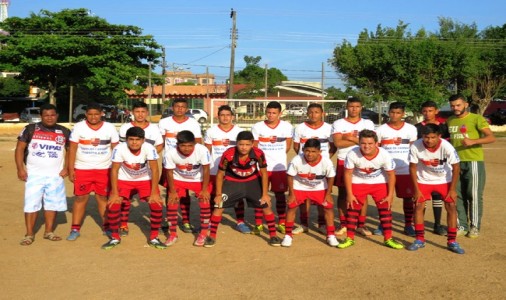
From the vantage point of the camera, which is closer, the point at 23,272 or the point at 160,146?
the point at 23,272

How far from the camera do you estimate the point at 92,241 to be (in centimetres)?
696

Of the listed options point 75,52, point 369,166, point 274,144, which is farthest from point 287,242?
point 75,52

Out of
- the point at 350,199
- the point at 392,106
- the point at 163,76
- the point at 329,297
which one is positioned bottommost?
the point at 329,297

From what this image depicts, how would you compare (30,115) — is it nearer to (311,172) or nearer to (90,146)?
(90,146)

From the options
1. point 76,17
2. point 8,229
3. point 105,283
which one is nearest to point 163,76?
point 76,17

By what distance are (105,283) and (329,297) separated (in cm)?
216

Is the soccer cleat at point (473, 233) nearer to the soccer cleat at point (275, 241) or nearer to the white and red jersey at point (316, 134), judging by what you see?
the white and red jersey at point (316, 134)

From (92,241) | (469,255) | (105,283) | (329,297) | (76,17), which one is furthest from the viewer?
(76,17)

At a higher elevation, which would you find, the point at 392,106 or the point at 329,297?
the point at 392,106

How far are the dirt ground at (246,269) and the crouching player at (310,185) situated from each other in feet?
0.89

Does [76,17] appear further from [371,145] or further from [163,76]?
[371,145]

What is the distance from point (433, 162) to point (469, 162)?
858 millimetres

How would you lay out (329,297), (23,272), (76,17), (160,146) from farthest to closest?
(76,17) → (160,146) → (23,272) → (329,297)

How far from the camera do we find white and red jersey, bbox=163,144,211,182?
Result: 6832 mm
